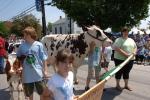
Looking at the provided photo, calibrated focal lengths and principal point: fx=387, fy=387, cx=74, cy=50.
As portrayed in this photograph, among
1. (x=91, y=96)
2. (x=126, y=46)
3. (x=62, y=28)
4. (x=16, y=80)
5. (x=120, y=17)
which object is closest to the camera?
(x=91, y=96)

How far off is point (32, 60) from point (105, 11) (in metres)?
21.7

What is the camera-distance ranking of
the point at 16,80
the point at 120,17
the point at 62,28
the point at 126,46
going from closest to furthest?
the point at 16,80, the point at 126,46, the point at 120,17, the point at 62,28

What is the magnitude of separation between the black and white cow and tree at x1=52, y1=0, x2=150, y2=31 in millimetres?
16679

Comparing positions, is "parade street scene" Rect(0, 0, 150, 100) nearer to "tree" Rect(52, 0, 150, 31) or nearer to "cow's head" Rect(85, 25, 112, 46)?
"cow's head" Rect(85, 25, 112, 46)

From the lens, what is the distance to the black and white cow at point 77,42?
1120 cm

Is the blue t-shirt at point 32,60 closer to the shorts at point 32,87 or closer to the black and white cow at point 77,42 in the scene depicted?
the shorts at point 32,87

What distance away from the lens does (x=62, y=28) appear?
3942 inches

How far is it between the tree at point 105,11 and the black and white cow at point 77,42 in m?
16.7

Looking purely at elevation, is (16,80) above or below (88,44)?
below

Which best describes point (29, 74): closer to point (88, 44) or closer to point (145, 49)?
point (88, 44)

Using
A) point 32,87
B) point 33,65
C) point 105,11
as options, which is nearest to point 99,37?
point 33,65

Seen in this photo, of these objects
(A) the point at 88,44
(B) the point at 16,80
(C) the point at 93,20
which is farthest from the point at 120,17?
(B) the point at 16,80

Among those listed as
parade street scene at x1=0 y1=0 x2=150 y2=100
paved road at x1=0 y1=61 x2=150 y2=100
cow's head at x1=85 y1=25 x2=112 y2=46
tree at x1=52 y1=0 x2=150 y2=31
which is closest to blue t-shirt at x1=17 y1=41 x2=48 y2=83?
parade street scene at x1=0 y1=0 x2=150 y2=100

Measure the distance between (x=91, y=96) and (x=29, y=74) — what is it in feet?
9.24
